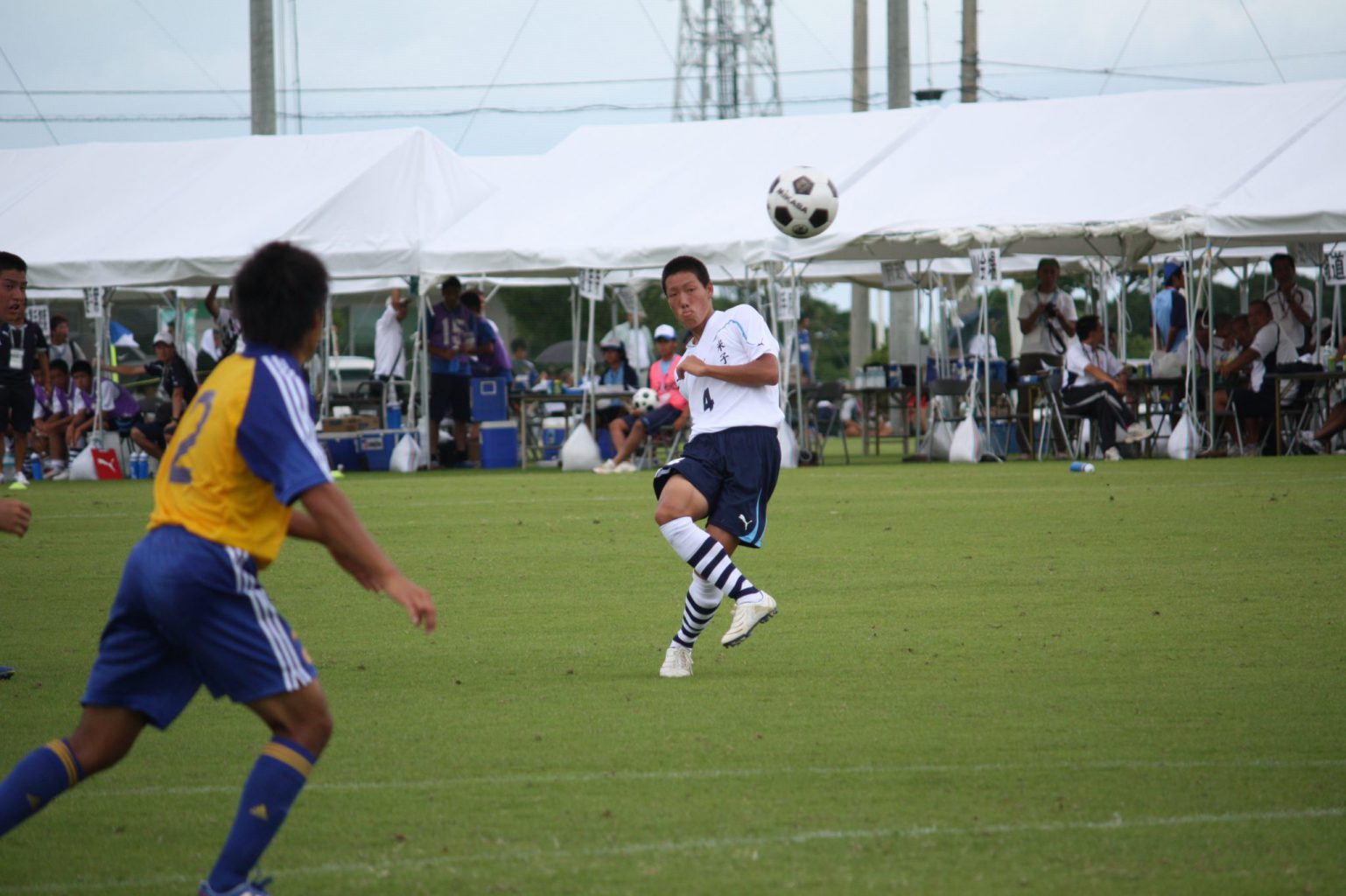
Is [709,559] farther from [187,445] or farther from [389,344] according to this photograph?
[389,344]

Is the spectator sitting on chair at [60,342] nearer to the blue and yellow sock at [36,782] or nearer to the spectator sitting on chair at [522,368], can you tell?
the spectator sitting on chair at [522,368]

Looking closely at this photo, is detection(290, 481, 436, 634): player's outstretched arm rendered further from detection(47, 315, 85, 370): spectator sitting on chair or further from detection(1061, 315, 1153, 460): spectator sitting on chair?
detection(47, 315, 85, 370): spectator sitting on chair

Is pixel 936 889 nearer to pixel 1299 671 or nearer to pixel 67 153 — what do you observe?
pixel 1299 671

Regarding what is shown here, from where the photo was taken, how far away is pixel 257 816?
379 cm

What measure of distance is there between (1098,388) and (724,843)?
17.6 m

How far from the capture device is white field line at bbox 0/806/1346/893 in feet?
13.8

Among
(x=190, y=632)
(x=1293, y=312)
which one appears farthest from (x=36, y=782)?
(x=1293, y=312)

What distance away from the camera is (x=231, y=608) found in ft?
12.6

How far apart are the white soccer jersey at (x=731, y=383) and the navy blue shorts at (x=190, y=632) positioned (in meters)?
3.75

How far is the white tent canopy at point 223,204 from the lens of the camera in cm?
2281

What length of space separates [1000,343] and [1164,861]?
44.9 m

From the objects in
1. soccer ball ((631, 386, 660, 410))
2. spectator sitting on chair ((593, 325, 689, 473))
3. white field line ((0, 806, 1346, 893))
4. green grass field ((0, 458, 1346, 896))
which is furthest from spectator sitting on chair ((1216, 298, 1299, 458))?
white field line ((0, 806, 1346, 893))

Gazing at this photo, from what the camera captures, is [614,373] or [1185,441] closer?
[1185,441]

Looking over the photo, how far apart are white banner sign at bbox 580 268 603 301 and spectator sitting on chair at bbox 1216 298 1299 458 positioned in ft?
27.4
